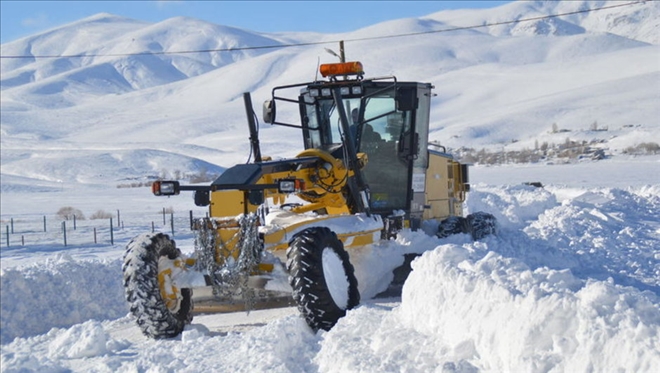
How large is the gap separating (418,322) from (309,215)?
2.90 metres

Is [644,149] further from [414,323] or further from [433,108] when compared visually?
[433,108]

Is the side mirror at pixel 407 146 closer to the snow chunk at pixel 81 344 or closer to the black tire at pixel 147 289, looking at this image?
the black tire at pixel 147 289

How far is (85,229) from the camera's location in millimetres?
29828

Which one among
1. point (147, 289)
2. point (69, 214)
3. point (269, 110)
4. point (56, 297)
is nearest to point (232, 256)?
point (147, 289)

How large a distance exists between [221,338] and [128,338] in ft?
4.32

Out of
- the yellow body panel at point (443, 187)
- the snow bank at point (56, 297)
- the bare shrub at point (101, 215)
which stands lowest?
the snow bank at point (56, 297)

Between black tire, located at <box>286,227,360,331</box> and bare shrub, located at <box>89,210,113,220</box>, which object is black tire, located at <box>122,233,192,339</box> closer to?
black tire, located at <box>286,227,360,331</box>

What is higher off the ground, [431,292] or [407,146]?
[407,146]

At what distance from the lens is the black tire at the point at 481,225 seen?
12562 mm

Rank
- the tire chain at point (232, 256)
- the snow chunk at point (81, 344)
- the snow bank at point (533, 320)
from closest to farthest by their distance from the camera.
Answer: the snow bank at point (533, 320), the snow chunk at point (81, 344), the tire chain at point (232, 256)

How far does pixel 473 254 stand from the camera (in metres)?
7.72

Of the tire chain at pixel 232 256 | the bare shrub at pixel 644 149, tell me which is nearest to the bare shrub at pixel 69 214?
the tire chain at pixel 232 256

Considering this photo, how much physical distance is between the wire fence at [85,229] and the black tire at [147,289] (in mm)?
13513

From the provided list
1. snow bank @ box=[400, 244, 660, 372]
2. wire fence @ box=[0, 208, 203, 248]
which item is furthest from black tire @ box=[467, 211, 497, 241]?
wire fence @ box=[0, 208, 203, 248]
